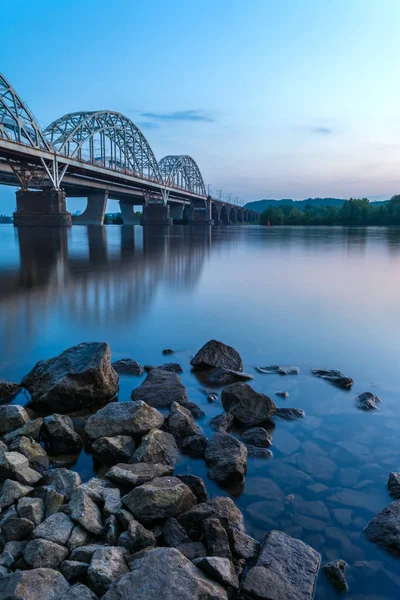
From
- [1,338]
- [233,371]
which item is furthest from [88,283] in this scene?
[233,371]

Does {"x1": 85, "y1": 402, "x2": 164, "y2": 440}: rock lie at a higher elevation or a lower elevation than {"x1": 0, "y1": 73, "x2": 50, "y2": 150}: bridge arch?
lower

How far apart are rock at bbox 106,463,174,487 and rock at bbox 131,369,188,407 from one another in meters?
1.57

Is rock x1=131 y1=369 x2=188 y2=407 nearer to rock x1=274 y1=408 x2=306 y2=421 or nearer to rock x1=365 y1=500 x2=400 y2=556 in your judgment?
rock x1=274 y1=408 x2=306 y2=421

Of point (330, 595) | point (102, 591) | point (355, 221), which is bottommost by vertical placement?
point (330, 595)

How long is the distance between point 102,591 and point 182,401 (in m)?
3.01

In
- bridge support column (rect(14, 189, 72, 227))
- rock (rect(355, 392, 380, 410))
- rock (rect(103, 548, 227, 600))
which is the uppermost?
bridge support column (rect(14, 189, 72, 227))

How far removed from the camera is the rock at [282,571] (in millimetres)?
2707

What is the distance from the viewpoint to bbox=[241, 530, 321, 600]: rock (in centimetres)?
271

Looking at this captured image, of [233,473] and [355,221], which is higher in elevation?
[355,221]

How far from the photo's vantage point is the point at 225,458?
13.6 feet

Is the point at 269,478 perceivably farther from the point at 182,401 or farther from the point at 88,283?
the point at 88,283

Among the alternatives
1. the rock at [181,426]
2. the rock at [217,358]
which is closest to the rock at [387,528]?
the rock at [181,426]

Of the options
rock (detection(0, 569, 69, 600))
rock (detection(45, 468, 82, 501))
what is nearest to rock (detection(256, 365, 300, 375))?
rock (detection(45, 468, 82, 501))

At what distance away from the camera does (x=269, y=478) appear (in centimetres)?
405
